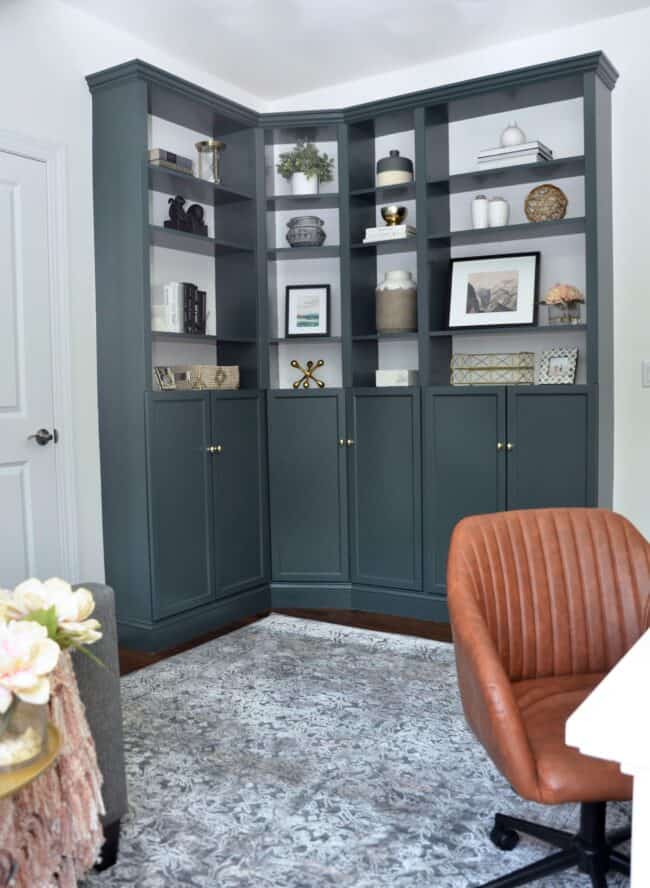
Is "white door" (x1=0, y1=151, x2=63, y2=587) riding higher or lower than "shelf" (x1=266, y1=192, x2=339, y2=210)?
lower

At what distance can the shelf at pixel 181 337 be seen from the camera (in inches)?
155

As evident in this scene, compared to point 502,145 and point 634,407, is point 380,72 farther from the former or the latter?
point 634,407

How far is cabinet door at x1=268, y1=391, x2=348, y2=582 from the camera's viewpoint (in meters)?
4.48

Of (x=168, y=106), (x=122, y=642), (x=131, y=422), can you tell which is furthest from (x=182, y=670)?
(x=168, y=106)

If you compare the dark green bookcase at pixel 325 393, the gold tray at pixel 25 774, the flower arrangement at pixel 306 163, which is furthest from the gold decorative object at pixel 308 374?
the gold tray at pixel 25 774

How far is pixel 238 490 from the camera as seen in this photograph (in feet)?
14.3

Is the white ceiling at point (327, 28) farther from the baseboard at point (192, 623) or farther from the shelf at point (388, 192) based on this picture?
the baseboard at point (192, 623)

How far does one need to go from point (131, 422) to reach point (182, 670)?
1128mm

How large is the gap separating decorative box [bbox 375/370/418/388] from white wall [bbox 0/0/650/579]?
3.29ft

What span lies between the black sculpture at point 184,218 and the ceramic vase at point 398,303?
38.8 inches

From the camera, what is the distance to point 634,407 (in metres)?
3.96

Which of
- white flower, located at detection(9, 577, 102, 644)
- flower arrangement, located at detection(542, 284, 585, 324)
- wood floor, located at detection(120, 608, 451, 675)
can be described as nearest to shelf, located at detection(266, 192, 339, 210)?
flower arrangement, located at detection(542, 284, 585, 324)

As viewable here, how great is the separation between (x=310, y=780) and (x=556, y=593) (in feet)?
3.24

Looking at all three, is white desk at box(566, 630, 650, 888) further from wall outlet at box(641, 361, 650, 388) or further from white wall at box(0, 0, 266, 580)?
white wall at box(0, 0, 266, 580)
